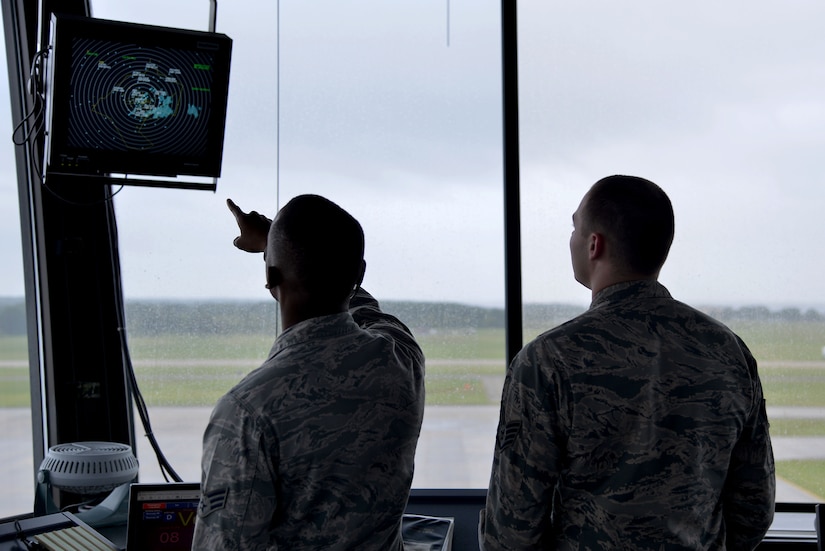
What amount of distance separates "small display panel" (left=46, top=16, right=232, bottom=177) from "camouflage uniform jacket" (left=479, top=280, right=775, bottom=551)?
1132 millimetres

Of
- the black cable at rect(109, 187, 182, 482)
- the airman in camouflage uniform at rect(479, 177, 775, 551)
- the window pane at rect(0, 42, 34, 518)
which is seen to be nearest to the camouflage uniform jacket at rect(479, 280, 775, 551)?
the airman in camouflage uniform at rect(479, 177, 775, 551)

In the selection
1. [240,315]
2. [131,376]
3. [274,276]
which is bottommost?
[131,376]

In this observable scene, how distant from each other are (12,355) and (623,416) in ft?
6.31

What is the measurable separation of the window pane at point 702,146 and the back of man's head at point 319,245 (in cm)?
131

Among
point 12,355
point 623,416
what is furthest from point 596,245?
point 12,355

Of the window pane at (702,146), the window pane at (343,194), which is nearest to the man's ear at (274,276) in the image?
the window pane at (343,194)

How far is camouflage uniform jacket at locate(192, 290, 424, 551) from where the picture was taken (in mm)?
1164

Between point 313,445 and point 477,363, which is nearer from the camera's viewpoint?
point 313,445

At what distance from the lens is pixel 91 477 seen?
6.64ft

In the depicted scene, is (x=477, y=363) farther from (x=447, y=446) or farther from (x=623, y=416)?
(x=623, y=416)

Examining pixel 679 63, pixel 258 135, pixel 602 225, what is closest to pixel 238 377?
pixel 258 135

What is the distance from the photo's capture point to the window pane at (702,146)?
2.52 m

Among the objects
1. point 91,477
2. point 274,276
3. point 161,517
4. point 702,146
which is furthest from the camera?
point 702,146

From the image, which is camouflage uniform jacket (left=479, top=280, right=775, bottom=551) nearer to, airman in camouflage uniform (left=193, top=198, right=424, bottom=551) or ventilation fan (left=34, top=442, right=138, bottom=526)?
airman in camouflage uniform (left=193, top=198, right=424, bottom=551)
